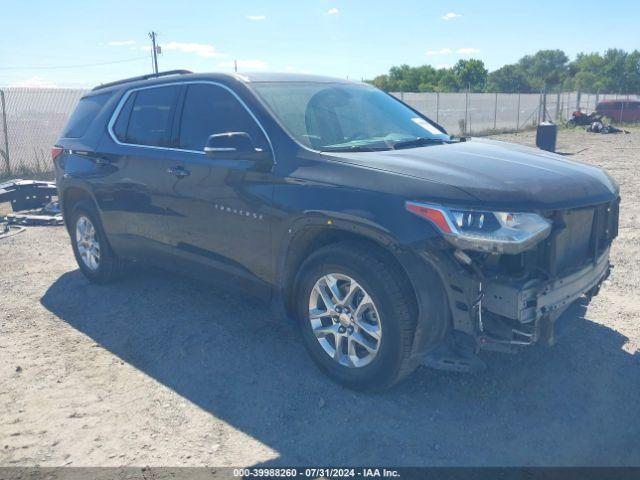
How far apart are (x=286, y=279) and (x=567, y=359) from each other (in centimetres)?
198

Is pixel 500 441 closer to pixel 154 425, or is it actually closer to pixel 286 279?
pixel 286 279

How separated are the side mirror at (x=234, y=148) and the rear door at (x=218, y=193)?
0.08 metres

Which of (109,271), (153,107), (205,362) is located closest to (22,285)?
(109,271)

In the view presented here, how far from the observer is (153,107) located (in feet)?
16.2

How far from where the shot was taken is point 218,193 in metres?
4.18

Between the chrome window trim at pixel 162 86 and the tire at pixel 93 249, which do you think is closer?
the chrome window trim at pixel 162 86

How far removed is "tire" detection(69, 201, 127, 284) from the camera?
18.4 feet

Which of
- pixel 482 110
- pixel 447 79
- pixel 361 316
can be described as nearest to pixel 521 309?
pixel 361 316

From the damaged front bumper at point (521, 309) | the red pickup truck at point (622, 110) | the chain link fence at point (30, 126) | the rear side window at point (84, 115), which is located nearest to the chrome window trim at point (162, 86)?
the rear side window at point (84, 115)

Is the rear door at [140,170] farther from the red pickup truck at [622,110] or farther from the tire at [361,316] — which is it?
the red pickup truck at [622,110]

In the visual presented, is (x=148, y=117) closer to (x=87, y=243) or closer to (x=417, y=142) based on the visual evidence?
(x=87, y=243)

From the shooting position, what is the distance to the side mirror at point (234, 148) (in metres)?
3.80

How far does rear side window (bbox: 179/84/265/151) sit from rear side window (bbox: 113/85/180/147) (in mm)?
197

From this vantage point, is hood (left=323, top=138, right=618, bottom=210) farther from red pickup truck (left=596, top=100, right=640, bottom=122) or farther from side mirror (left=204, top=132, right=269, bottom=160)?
red pickup truck (left=596, top=100, right=640, bottom=122)
